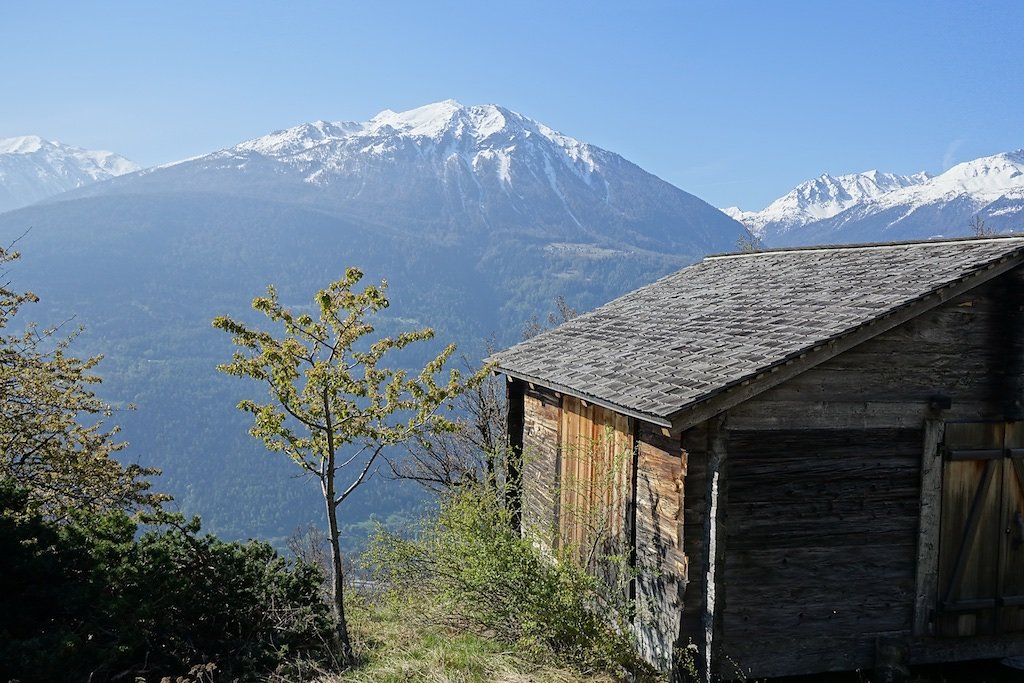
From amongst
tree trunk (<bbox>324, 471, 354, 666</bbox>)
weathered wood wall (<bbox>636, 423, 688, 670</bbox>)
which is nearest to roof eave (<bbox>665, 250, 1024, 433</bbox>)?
weathered wood wall (<bbox>636, 423, 688, 670</bbox>)

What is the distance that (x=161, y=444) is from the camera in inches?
5659

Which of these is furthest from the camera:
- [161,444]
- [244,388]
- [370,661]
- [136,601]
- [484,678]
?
[244,388]

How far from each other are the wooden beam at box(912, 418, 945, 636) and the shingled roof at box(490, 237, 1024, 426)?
139 cm

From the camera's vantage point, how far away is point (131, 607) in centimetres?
764

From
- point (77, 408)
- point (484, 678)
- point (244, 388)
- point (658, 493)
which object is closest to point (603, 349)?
point (658, 493)

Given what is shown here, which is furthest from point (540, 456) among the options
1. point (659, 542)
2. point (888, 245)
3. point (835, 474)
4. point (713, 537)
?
point (888, 245)

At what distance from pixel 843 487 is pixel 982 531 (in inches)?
69.8

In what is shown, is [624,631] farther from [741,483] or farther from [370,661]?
[370,661]

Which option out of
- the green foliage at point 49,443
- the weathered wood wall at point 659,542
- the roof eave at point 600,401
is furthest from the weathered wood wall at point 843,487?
the green foliage at point 49,443

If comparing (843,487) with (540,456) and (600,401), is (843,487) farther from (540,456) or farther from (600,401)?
(540,456)

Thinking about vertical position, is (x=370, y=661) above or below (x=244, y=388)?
above

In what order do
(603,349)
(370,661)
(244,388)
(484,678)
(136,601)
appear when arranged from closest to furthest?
(484,678), (136,601), (370,661), (603,349), (244,388)

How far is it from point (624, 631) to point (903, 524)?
117 inches

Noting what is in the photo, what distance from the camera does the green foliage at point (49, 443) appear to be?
441 inches
